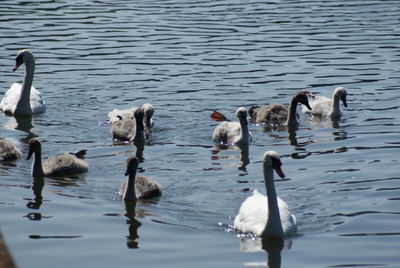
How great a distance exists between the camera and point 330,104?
20391 mm

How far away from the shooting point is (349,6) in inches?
1309

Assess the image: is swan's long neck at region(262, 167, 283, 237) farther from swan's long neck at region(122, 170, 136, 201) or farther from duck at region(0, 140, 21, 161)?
duck at region(0, 140, 21, 161)

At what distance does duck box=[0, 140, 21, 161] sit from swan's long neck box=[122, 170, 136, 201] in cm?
294

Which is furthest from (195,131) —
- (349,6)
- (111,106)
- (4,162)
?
(349,6)

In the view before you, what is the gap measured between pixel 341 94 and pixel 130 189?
748 cm

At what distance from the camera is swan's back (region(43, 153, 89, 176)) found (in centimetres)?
1534

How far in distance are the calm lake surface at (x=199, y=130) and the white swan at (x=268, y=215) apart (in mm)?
164

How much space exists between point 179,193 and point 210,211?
3.41ft

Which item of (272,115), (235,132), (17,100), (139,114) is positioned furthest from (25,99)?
(272,115)

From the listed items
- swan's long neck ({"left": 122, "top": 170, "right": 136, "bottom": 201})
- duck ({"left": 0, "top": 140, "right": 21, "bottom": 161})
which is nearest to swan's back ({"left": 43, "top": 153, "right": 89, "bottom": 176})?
duck ({"left": 0, "top": 140, "right": 21, "bottom": 161})

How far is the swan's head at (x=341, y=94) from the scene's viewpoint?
20.1 meters

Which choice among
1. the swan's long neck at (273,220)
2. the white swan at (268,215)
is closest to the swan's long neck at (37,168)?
the white swan at (268,215)

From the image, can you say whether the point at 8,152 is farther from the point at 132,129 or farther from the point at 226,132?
the point at 226,132

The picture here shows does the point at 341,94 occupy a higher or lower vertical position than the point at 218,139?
higher
